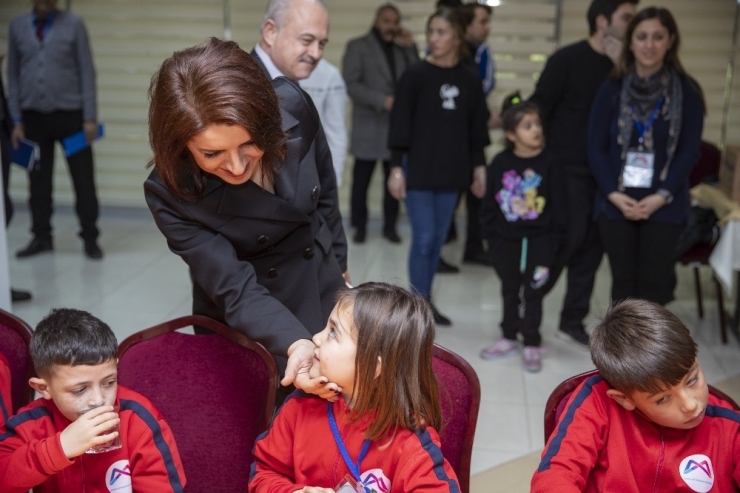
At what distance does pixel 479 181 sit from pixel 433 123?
1.36 feet

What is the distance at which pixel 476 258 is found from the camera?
639 cm

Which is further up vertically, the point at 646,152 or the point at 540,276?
the point at 646,152

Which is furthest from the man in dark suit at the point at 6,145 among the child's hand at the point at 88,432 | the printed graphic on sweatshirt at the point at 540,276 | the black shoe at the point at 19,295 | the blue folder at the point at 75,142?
the child's hand at the point at 88,432

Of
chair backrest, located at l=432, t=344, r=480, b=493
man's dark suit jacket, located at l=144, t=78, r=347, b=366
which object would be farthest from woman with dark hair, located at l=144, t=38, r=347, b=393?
chair backrest, located at l=432, t=344, r=480, b=493

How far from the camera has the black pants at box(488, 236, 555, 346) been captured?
4.22m

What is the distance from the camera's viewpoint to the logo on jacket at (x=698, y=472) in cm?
186

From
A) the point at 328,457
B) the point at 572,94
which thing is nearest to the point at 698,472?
the point at 328,457

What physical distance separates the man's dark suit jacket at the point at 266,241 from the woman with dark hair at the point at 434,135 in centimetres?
228

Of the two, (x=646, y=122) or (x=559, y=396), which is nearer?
(x=559, y=396)

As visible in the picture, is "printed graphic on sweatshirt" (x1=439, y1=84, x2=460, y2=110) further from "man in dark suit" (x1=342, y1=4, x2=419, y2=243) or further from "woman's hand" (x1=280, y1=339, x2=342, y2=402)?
"woman's hand" (x1=280, y1=339, x2=342, y2=402)

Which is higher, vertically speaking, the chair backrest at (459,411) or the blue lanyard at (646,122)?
the blue lanyard at (646,122)

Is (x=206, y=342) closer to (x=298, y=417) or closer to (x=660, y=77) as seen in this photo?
(x=298, y=417)

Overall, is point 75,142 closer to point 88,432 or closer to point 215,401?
point 215,401

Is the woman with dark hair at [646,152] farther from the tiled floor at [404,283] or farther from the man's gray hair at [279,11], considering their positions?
the man's gray hair at [279,11]
